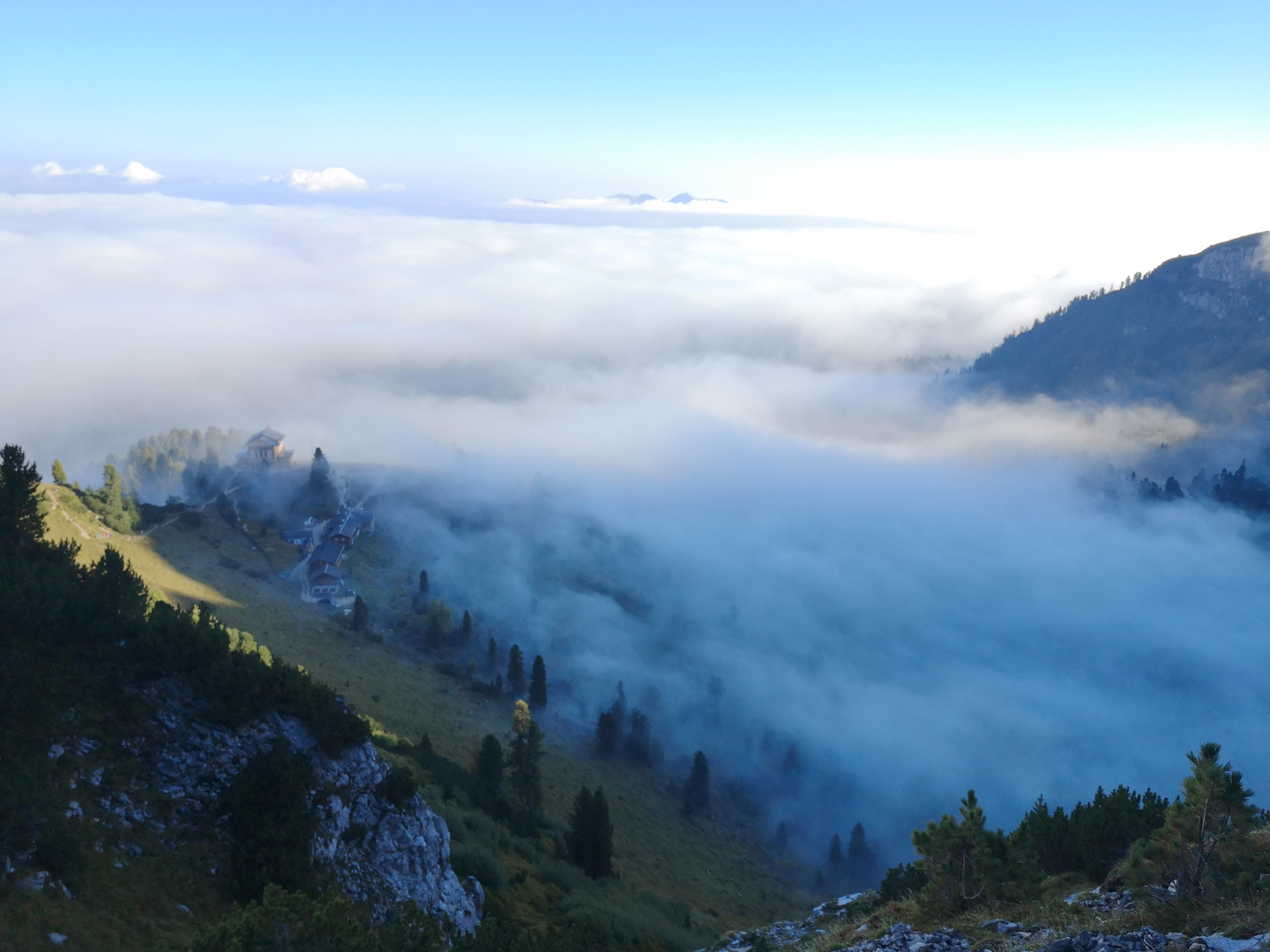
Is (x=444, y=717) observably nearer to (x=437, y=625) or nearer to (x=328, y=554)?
(x=437, y=625)

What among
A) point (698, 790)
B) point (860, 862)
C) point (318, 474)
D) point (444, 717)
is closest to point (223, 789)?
point (444, 717)

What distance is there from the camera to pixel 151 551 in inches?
3883

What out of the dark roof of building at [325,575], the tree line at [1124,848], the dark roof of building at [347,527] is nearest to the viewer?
the tree line at [1124,848]

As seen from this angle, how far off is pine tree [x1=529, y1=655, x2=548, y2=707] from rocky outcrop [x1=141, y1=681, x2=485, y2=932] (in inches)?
2711

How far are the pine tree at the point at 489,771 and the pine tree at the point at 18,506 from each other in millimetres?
33517

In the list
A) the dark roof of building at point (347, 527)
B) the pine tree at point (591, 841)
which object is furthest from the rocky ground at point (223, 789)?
the dark roof of building at point (347, 527)

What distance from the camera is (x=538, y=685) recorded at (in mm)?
105750

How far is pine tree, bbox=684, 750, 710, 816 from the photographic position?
9881 centimetres

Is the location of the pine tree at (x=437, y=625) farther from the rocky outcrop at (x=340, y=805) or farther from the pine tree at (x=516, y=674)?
the rocky outcrop at (x=340, y=805)

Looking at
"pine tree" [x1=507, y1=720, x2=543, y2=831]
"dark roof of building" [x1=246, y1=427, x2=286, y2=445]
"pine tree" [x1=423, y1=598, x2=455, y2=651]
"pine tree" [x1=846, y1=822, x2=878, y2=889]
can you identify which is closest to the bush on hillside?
"pine tree" [x1=507, y1=720, x2=543, y2=831]

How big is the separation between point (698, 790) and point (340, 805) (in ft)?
246

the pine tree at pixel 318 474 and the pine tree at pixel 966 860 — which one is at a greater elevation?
the pine tree at pixel 966 860

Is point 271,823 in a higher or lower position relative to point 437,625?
higher

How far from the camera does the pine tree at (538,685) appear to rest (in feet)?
347
